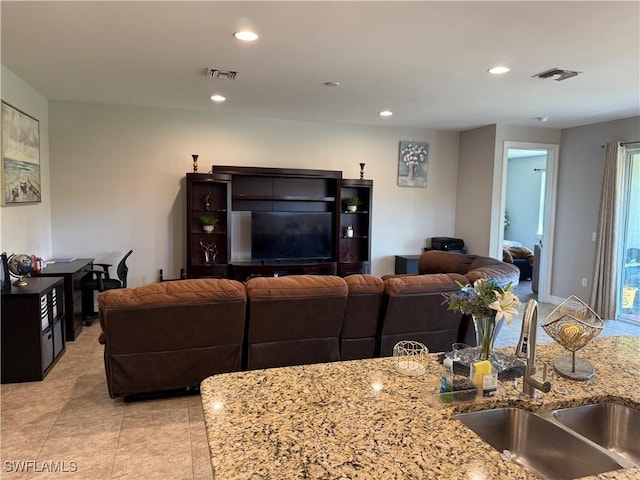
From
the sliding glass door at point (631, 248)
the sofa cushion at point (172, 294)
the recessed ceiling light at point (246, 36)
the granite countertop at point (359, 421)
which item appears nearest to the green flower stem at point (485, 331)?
the granite countertop at point (359, 421)

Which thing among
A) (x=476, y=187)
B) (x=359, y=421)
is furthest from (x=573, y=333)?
(x=476, y=187)

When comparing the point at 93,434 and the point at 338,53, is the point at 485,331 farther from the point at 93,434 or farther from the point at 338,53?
the point at 338,53

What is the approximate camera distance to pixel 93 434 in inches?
106

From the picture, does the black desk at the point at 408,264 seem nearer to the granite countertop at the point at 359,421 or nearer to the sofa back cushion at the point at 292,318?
the sofa back cushion at the point at 292,318

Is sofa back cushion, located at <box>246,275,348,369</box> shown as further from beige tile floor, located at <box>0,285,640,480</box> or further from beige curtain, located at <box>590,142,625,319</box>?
beige curtain, located at <box>590,142,625,319</box>

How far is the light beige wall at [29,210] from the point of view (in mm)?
4098

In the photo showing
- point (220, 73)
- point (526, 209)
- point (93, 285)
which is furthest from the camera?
point (526, 209)

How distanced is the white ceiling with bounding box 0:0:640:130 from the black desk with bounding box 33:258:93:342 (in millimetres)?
1978

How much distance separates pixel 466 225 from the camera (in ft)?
23.2

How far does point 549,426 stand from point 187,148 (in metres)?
5.63

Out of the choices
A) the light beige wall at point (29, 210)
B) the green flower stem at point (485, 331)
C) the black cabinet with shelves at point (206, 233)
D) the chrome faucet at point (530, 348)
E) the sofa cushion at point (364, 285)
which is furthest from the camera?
the black cabinet with shelves at point (206, 233)

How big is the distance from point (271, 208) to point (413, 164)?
2.49 metres

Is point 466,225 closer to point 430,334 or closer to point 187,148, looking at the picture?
point 430,334

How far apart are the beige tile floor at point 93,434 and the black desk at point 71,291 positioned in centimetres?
101
